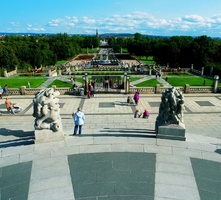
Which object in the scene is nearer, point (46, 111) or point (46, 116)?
point (46, 111)

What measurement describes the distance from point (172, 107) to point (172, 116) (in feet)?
1.41

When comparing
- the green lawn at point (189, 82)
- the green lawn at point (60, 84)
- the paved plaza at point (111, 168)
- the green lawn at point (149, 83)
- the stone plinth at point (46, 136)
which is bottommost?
the green lawn at point (60, 84)

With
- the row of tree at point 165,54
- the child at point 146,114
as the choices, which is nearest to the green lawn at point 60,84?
the child at point 146,114

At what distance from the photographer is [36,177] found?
282 inches

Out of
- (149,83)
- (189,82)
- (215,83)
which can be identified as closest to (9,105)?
(149,83)

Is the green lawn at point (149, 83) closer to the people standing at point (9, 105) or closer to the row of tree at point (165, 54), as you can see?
the row of tree at point (165, 54)

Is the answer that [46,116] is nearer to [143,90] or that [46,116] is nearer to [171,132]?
[171,132]

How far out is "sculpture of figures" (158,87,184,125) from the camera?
9.28 m

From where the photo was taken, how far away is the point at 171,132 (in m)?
9.64

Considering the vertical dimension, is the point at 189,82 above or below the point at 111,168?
below

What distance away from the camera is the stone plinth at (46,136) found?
9.34 m

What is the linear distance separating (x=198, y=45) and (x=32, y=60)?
152ft

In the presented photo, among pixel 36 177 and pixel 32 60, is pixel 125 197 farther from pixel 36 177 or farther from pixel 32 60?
pixel 32 60

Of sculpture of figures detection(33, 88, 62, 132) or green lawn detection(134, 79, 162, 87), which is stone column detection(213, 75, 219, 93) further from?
sculpture of figures detection(33, 88, 62, 132)
